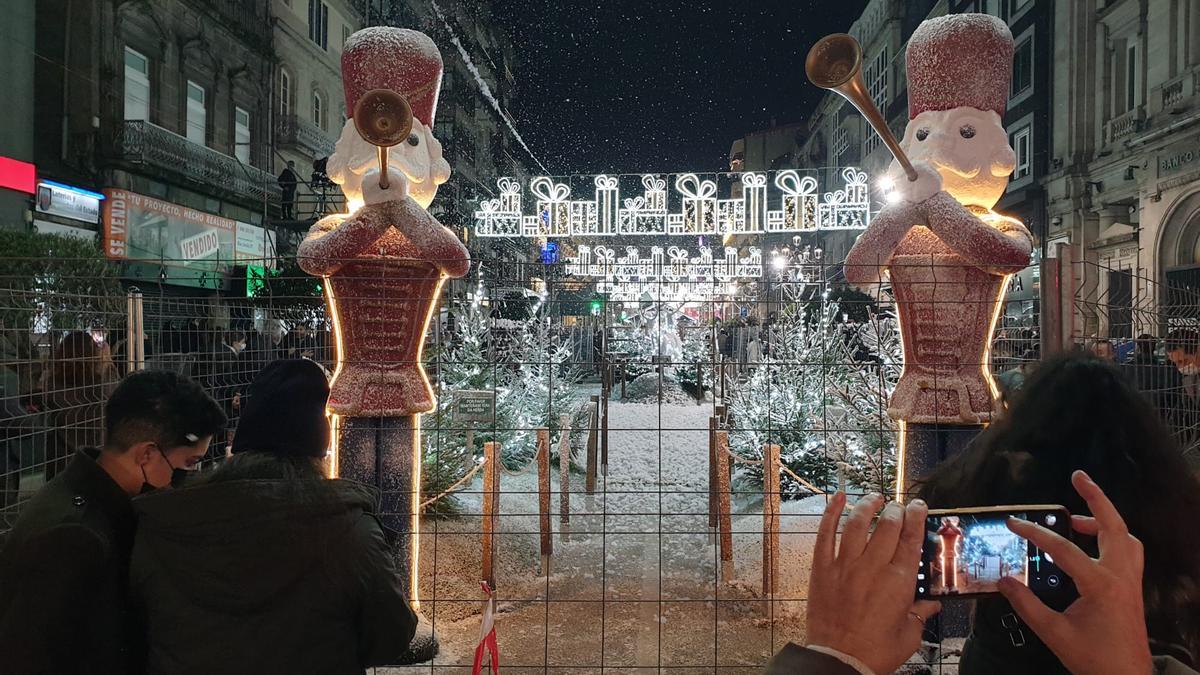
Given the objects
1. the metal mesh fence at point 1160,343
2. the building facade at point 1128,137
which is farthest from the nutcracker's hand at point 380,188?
the building facade at point 1128,137

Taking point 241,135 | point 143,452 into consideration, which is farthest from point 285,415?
point 241,135

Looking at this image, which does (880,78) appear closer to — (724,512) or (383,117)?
(724,512)

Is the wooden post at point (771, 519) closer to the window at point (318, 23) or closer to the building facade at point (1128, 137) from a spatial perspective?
the building facade at point (1128, 137)

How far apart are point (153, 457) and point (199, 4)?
19428 mm

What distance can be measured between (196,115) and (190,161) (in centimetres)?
161

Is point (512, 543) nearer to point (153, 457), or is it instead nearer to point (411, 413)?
point (411, 413)

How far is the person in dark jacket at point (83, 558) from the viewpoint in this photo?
161 centimetres

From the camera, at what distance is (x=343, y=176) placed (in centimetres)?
385

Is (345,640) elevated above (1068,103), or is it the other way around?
(1068,103)

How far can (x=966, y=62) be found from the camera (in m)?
3.70

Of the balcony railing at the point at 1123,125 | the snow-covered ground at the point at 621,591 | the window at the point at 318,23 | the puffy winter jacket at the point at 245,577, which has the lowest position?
the snow-covered ground at the point at 621,591

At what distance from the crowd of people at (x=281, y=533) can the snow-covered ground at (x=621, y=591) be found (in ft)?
3.91

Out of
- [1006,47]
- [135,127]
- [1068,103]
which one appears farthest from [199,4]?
[1068,103]

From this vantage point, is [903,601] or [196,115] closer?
[903,601]
